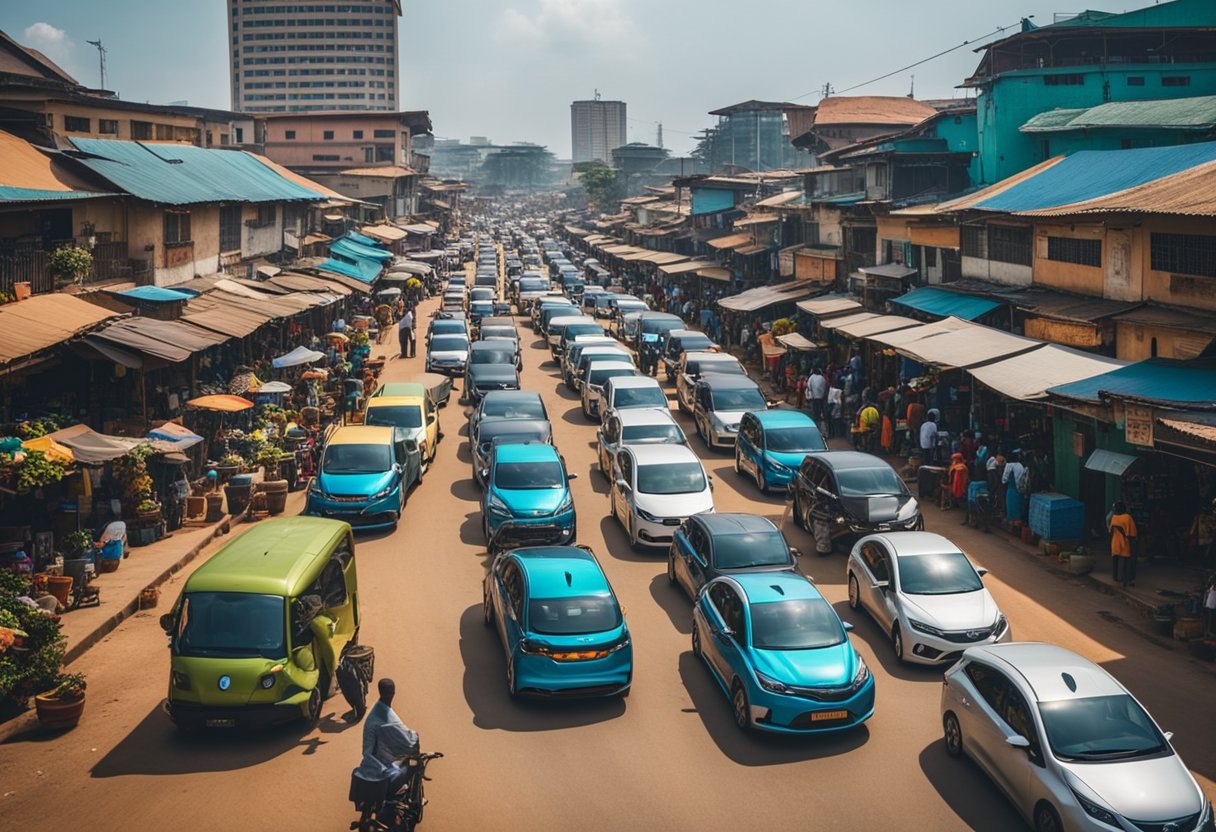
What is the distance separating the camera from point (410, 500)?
82.5 feet

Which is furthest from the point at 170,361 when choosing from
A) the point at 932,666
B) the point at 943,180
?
the point at 943,180

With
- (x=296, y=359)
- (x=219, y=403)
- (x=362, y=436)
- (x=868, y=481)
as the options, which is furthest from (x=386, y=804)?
(x=296, y=359)

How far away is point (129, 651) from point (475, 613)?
4922 millimetres

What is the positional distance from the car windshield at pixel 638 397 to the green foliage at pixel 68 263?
13.2 meters

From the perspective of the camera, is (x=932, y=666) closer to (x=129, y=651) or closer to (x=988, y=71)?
(x=129, y=651)

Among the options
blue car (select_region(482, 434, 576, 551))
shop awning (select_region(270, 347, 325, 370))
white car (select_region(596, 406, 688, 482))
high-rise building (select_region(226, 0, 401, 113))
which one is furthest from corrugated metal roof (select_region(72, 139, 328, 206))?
high-rise building (select_region(226, 0, 401, 113))

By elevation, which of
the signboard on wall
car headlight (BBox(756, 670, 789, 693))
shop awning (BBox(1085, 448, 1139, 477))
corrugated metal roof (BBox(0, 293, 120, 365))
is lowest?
car headlight (BBox(756, 670, 789, 693))

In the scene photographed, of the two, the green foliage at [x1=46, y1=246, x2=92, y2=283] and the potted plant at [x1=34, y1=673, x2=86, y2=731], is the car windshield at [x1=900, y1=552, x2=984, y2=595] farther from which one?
the green foliage at [x1=46, y1=246, x2=92, y2=283]

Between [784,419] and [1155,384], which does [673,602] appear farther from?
[1155,384]

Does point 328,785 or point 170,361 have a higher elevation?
point 170,361

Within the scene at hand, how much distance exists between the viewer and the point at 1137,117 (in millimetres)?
30438

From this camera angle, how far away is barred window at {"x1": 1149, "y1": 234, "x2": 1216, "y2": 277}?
68.4ft

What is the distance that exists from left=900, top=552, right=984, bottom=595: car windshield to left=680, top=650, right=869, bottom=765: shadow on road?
2999mm

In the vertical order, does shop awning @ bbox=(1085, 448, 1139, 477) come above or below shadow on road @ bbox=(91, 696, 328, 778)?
above
